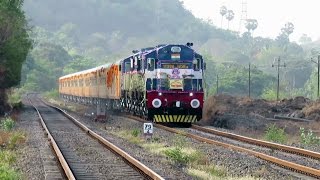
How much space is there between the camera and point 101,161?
15.3 metres

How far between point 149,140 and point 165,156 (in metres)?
4.80

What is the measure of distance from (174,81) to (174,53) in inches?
53.9

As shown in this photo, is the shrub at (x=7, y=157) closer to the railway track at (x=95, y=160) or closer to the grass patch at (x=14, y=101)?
the railway track at (x=95, y=160)

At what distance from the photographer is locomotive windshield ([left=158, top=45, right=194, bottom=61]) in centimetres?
2711

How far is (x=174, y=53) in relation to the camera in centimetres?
2722

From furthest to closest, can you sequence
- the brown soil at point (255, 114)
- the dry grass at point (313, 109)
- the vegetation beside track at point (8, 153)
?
the dry grass at point (313, 109)
the brown soil at point (255, 114)
the vegetation beside track at point (8, 153)

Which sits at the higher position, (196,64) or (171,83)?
(196,64)

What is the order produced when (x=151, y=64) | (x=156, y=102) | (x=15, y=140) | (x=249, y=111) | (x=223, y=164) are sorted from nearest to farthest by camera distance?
(x=223, y=164), (x=15, y=140), (x=156, y=102), (x=151, y=64), (x=249, y=111)

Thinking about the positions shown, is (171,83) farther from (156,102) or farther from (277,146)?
(277,146)

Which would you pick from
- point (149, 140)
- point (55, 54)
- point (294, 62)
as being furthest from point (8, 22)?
point (55, 54)

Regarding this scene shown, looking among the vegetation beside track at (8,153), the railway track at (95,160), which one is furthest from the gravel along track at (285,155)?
the vegetation beside track at (8,153)

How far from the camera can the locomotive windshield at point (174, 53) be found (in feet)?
88.9

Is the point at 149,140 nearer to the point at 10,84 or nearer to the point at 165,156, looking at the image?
the point at 165,156

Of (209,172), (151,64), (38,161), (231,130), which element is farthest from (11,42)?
(209,172)
